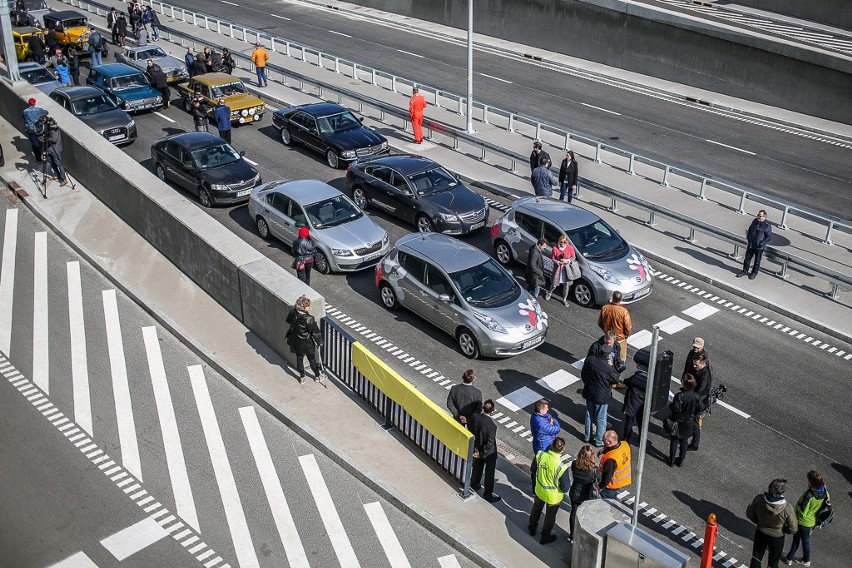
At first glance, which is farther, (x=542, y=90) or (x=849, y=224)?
(x=542, y=90)

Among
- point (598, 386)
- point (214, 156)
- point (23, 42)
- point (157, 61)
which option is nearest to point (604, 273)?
point (598, 386)

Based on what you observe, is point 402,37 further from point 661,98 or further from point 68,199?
point 68,199

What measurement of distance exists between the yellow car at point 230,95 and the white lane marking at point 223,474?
15.8 metres

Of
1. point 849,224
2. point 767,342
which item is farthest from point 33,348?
point 849,224

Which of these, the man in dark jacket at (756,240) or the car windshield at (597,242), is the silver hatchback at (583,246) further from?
the man in dark jacket at (756,240)

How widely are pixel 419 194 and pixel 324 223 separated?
2.87 m

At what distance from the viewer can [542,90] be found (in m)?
36.7

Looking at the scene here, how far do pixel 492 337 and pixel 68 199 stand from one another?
12620 mm

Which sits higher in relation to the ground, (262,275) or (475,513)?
(262,275)

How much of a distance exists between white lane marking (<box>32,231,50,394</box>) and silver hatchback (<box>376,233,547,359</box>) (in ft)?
21.8

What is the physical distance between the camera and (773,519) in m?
11.5

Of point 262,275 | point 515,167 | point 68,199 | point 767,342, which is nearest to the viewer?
point 262,275

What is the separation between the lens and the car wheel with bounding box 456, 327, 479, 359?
56.3 feet

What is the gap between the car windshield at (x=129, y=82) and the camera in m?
31.6
